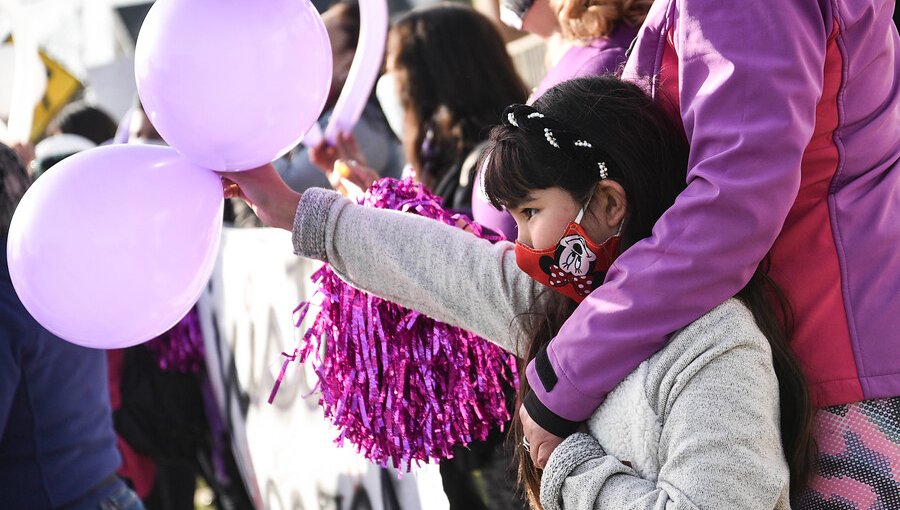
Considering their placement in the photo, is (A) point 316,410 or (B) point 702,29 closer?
(B) point 702,29

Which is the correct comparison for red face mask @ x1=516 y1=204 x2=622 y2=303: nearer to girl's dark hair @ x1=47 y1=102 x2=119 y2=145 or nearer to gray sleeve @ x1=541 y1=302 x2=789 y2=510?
gray sleeve @ x1=541 y1=302 x2=789 y2=510

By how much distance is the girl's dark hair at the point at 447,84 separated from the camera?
2.99 m

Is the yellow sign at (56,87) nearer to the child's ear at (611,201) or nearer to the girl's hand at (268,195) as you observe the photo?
the girl's hand at (268,195)

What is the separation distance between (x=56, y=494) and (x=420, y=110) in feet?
4.67

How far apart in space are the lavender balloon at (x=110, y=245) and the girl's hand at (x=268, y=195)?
0.13m

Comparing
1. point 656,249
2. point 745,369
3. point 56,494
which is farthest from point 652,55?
point 56,494

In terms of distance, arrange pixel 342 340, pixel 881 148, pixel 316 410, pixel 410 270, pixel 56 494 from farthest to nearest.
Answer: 1. pixel 316 410
2. pixel 56 494
3. pixel 342 340
4. pixel 410 270
5. pixel 881 148

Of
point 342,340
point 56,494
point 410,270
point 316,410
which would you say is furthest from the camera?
point 316,410

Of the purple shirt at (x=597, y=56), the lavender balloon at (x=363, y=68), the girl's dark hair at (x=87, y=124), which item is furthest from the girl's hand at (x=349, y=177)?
the girl's dark hair at (x=87, y=124)

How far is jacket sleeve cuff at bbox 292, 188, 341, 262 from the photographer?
1783 millimetres

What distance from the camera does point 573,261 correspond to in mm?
1569

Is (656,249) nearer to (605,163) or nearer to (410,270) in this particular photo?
(605,163)

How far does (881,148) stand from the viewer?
1.51 metres

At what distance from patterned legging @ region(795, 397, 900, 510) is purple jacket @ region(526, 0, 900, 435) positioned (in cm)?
3
